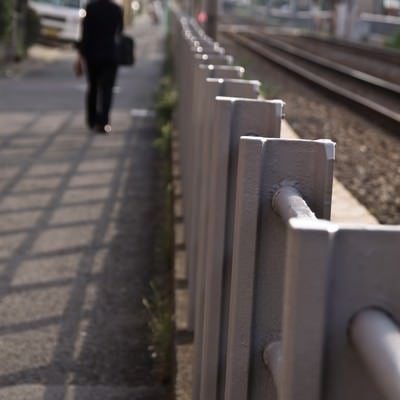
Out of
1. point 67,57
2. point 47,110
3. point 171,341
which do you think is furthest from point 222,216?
point 67,57

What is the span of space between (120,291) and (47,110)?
1055 cm

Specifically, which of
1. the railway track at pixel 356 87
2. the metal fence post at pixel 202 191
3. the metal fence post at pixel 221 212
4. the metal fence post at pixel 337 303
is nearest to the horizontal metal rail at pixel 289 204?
the metal fence post at pixel 337 303

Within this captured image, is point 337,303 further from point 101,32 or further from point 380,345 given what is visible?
point 101,32

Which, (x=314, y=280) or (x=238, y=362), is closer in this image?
(x=314, y=280)

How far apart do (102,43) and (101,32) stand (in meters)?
0.15

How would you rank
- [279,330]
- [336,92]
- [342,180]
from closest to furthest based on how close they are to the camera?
[279,330] < [342,180] < [336,92]

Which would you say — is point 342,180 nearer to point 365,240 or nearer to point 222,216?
point 222,216

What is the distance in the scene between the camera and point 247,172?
2607mm

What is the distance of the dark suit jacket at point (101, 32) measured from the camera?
13.8 meters

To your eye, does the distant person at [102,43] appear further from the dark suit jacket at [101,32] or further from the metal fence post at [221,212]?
the metal fence post at [221,212]

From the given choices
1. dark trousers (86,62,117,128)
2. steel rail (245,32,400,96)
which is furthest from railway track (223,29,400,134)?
dark trousers (86,62,117,128)

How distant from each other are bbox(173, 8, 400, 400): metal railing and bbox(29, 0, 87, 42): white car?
1173 inches

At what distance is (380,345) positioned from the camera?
1597mm

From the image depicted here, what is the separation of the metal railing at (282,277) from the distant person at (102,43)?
9130mm
